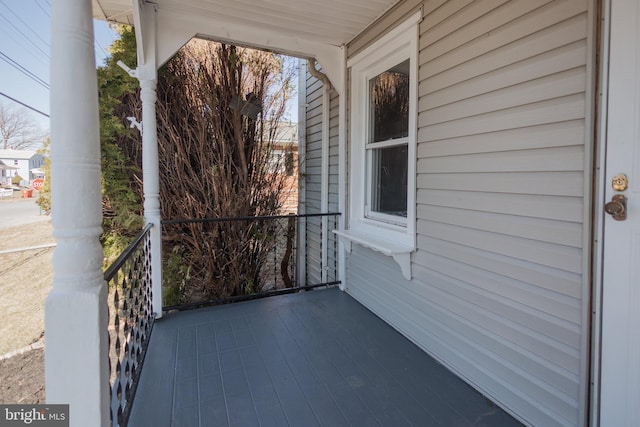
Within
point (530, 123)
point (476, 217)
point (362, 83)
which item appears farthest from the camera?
point (362, 83)

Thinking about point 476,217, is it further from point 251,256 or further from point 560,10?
point 251,256

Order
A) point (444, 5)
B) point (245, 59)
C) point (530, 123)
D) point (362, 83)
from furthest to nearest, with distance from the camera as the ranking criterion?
point (245, 59), point (362, 83), point (444, 5), point (530, 123)

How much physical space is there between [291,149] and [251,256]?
1.56 meters

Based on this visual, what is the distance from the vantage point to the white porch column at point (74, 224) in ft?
3.16

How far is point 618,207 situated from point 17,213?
10968 millimetres

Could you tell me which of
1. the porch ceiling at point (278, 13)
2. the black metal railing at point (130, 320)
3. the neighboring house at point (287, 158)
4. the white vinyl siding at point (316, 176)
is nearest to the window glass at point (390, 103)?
the porch ceiling at point (278, 13)

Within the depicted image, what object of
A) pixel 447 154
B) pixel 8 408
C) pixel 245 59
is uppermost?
pixel 245 59

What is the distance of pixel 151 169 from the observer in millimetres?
2852

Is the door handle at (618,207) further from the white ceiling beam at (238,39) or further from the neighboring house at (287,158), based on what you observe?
the neighboring house at (287,158)

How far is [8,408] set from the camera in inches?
56.5

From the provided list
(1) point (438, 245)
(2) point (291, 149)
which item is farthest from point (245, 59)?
(1) point (438, 245)

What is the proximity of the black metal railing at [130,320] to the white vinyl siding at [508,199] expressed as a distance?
1.86 meters

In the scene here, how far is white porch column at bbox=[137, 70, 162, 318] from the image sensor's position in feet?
9.02

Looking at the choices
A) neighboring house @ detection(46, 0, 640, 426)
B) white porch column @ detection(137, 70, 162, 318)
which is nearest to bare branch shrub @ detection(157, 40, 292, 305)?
white porch column @ detection(137, 70, 162, 318)
